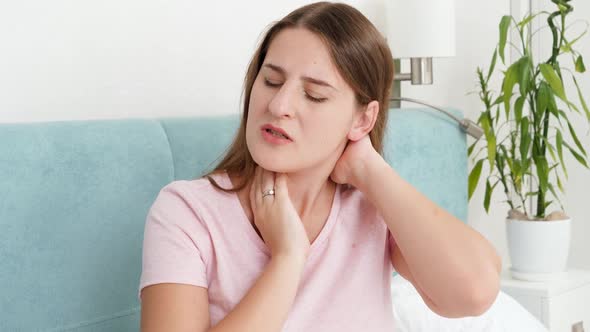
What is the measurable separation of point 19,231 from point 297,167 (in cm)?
47

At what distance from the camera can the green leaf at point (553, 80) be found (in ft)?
8.71

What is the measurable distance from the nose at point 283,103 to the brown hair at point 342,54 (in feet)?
0.31

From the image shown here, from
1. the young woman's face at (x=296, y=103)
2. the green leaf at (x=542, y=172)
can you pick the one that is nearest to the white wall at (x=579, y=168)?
the green leaf at (x=542, y=172)

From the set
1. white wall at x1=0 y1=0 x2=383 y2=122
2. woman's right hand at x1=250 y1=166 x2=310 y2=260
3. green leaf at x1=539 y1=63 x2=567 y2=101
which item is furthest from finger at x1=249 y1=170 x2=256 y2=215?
green leaf at x1=539 y1=63 x2=567 y2=101

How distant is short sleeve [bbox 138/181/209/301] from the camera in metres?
1.26

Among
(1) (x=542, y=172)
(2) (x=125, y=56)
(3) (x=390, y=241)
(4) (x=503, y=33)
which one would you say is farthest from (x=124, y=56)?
(1) (x=542, y=172)

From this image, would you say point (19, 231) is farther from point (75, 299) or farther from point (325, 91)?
point (325, 91)

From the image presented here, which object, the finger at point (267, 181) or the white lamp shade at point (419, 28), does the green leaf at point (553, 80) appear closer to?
the white lamp shade at point (419, 28)

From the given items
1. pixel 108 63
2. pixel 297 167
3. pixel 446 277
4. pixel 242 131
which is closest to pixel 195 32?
pixel 108 63

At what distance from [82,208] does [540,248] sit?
65.5 inches

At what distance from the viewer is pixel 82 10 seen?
1.75 meters

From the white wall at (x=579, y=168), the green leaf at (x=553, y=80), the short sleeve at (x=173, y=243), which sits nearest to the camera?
the short sleeve at (x=173, y=243)

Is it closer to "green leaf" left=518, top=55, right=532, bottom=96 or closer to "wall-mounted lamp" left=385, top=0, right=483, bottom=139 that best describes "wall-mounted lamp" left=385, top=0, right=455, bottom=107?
"wall-mounted lamp" left=385, top=0, right=483, bottom=139

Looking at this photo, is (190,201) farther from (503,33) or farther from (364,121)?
(503,33)
